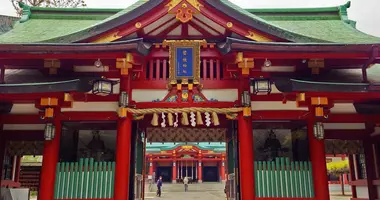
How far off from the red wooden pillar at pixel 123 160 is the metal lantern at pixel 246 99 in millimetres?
3526

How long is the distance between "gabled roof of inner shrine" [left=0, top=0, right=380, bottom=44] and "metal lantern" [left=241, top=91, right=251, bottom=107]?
6.34 ft

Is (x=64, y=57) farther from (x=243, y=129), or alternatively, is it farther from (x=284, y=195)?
(x=284, y=195)

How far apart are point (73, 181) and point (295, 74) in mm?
7664

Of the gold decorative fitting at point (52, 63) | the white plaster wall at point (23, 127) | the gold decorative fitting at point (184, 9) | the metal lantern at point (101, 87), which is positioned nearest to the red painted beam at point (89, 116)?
the metal lantern at point (101, 87)

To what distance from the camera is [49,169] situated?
9883mm

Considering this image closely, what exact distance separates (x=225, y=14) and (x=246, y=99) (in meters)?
2.63

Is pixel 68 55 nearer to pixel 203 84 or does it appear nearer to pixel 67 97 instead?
pixel 67 97

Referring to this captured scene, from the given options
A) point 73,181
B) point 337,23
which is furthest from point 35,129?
point 337,23

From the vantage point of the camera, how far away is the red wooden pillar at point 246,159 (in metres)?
Answer: 9.67

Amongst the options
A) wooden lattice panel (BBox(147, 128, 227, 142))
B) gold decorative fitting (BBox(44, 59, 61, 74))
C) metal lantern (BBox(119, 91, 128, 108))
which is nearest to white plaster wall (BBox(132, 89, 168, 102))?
metal lantern (BBox(119, 91, 128, 108))

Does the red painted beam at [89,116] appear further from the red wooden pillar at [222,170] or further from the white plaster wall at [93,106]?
the red wooden pillar at [222,170]

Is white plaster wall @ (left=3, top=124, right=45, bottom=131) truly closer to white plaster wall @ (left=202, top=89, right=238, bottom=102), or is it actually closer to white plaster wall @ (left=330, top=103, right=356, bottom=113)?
white plaster wall @ (left=202, top=89, right=238, bottom=102)

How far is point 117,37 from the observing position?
10.1m

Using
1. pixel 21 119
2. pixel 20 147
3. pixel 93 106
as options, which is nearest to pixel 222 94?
pixel 93 106
